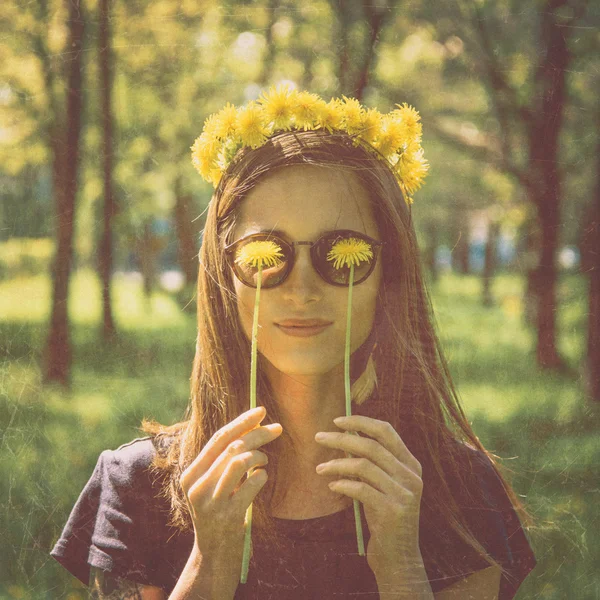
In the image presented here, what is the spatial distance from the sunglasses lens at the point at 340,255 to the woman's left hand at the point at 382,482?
0.24m

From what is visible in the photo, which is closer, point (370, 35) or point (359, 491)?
point (359, 491)

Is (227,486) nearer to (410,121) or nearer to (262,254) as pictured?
(262,254)

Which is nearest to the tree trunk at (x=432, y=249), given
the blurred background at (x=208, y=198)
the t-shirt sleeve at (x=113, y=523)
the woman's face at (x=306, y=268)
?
the blurred background at (x=208, y=198)

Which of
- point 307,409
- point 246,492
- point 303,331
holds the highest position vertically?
point 303,331

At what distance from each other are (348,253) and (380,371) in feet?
0.95

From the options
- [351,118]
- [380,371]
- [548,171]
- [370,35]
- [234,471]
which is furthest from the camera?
[548,171]

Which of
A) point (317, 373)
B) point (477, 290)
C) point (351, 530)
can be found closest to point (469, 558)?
point (351, 530)

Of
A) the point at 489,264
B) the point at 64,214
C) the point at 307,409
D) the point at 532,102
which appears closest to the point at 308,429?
the point at 307,409

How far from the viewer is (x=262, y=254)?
→ 108cm

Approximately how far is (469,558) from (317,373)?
1.50 feet

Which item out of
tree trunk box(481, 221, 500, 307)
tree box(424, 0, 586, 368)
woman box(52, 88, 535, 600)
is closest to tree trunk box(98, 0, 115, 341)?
woman box(52, 88, 535, 600)

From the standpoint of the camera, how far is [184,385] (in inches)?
59.0

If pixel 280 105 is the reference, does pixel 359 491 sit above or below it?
below

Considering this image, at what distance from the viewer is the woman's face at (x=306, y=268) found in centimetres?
110
